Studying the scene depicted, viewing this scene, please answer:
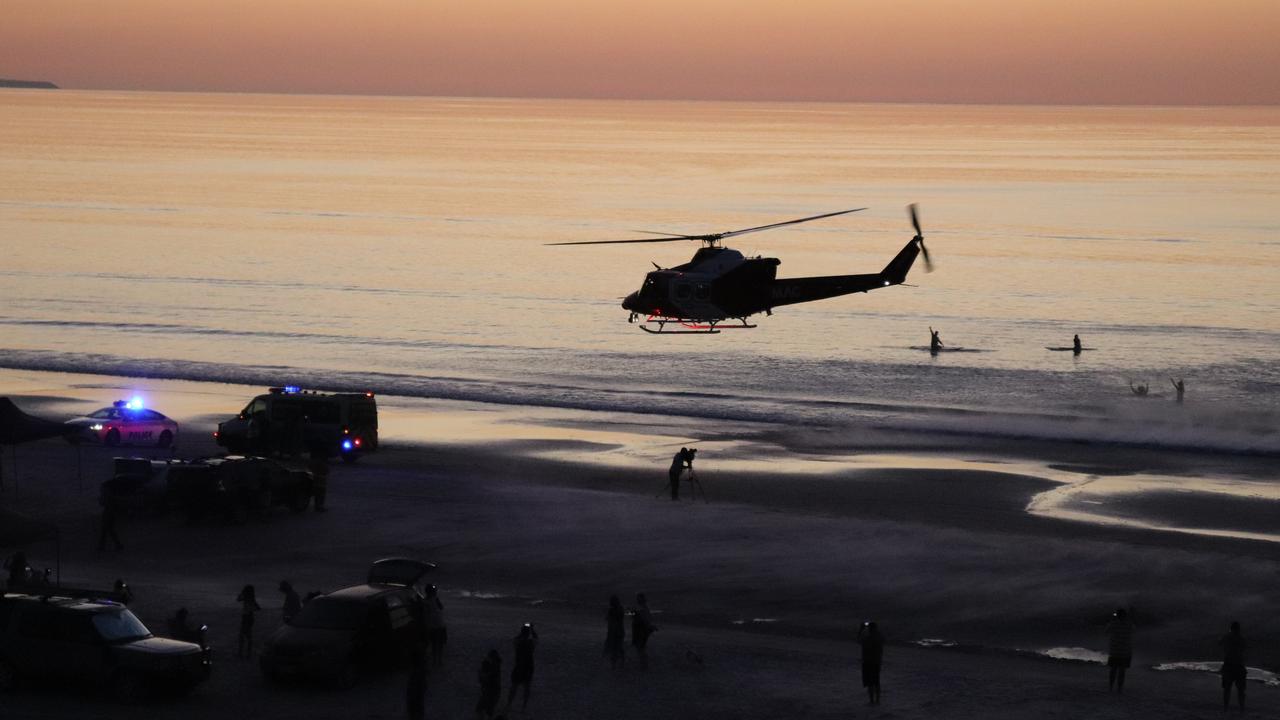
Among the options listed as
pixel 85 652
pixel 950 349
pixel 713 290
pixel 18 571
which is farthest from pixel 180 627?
pixel 950 349

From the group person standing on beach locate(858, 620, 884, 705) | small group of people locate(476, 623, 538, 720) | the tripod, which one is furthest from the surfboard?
small group of people locate(476, 623, 538, 720)

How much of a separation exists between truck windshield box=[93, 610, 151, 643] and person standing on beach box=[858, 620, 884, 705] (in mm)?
9547

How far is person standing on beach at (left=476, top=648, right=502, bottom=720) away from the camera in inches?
819

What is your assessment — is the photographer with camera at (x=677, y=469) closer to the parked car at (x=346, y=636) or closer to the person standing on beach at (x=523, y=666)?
the parked car at (x=346, y=636)

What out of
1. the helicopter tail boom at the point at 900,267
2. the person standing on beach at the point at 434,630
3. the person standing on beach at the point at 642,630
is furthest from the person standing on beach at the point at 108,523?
the helicopter tail boom at the point at 900,267

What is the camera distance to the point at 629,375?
64.5 metres

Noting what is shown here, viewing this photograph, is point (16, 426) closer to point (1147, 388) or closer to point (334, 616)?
point (334, 616)

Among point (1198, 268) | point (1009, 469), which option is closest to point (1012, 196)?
point (1198, 268)

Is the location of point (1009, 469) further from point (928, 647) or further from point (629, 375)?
point (629, 375)

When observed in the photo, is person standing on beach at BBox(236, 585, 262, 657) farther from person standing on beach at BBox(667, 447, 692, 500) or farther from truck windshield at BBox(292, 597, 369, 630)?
person standing on beach at BBox(667, 447, 692, 500)

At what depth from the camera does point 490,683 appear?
818 inches

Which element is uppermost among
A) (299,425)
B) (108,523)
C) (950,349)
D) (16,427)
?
(950,349)

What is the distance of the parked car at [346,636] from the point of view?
22.0m

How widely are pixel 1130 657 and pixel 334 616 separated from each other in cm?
1102
